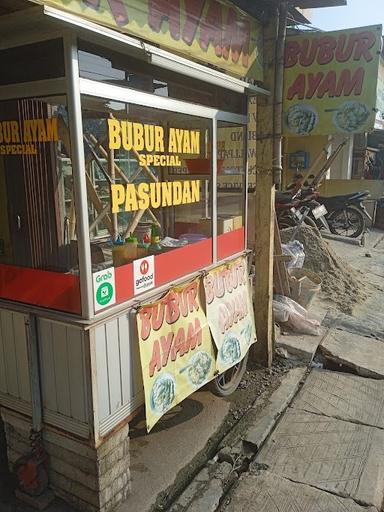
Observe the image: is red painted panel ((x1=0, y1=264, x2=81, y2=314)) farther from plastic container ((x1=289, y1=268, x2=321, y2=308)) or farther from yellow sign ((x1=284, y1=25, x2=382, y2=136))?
plastic container ((x1=289, y1=268, x2=321, y2=308))

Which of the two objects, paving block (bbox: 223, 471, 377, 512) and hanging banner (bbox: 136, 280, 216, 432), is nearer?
paving block (bbox: 223, 471, 377, 512)

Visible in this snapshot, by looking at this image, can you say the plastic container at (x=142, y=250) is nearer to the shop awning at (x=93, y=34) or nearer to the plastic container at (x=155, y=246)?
the plastic container at (x=155, y=246)

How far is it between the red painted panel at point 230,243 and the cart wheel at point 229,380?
107cm

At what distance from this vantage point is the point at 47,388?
8.50 feet

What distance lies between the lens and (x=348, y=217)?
11.0 meters

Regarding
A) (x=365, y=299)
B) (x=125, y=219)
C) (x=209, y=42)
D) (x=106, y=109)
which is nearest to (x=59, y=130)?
(x=106, y=109)

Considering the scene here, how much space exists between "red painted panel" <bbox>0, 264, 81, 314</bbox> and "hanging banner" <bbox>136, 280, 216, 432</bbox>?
0.46m

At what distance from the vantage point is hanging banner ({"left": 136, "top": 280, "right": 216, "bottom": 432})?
2785 mm

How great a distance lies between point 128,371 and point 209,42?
89.9 inches

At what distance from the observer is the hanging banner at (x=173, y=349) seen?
9.14 ft

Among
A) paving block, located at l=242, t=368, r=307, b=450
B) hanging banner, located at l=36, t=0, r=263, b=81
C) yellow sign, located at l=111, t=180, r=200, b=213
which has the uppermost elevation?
hanging banner, located at l=36, t=0, r=263, b=81

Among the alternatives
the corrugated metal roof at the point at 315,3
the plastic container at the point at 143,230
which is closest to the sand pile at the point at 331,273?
the plastic container at the point at 143,230

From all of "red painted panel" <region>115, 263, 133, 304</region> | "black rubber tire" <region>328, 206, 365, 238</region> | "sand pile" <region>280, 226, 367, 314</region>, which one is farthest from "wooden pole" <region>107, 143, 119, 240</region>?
"black rubber tire" <region>328, 206, 365, 238</region>

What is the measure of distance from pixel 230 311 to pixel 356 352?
→ 1885 mm
